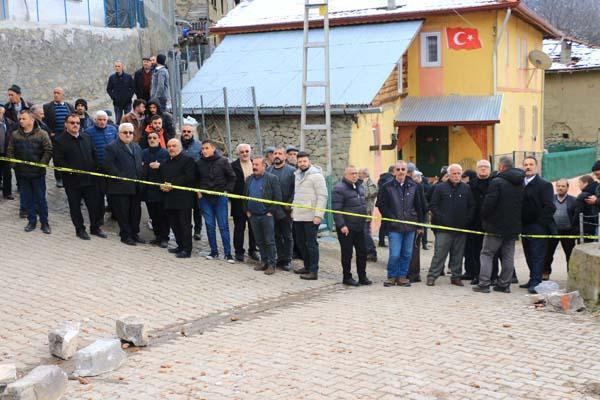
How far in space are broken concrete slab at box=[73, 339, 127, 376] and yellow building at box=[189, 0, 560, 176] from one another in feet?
43.6

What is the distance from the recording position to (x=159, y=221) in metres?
12.2

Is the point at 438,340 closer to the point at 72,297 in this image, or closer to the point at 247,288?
the point at 247,288

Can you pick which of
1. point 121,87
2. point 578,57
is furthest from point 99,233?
point 578,57

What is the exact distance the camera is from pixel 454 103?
915 inches

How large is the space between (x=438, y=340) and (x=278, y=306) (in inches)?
97.7

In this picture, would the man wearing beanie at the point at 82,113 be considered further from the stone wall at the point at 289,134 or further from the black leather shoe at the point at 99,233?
the stone wall at the point at 289,134

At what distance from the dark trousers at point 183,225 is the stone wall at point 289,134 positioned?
27.5ft

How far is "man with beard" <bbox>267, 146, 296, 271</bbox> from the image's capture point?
11.7m

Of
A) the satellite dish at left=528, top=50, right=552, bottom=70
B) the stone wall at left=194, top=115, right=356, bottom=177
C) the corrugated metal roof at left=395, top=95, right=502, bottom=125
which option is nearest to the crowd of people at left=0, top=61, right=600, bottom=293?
the stone wall at left=194, top=115, right=356, bottom=177

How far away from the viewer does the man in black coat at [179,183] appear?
11.4 meters

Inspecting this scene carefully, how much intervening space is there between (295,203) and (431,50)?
14001 millimetres

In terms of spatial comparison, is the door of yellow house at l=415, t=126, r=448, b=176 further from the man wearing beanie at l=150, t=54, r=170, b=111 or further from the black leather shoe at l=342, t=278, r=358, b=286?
the black leather shoe at l=342, t=278, r=358, b=286

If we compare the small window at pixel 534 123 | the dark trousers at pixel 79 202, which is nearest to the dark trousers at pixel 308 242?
the dark trousers at pixel 79 202

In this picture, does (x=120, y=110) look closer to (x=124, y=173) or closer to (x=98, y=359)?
(x=124, y=173)
